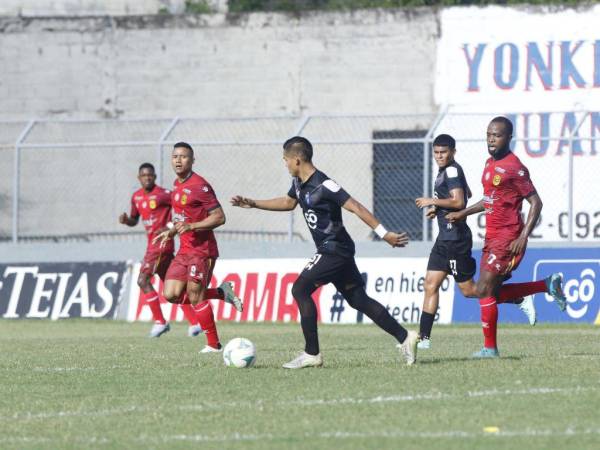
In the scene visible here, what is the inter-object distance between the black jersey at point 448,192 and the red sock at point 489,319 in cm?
123

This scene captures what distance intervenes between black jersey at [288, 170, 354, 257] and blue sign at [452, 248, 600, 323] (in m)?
9.86

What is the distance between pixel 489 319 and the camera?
42.9 ft

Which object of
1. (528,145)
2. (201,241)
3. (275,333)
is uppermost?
(528,145)

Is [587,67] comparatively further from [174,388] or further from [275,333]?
[174,388]

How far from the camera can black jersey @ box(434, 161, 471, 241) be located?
1420 centimetres

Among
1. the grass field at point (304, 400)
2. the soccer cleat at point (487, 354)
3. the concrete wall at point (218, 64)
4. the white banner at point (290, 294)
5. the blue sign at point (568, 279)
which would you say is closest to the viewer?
the grass field at point (304, 400)

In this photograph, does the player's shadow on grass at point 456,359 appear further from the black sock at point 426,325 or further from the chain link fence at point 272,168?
Answer: the chain link fence at point 272,168

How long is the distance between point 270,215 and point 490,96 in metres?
5.36

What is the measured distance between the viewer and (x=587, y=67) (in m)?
28.7

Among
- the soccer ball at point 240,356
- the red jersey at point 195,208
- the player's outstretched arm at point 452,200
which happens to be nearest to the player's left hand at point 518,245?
the player's outstretched arm at point 452,200

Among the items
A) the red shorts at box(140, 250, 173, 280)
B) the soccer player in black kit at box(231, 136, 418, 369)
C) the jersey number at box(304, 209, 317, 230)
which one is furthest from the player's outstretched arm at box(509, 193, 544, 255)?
the red shorts at box(140, 250, 173, 280)

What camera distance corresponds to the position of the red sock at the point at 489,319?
13.1 m

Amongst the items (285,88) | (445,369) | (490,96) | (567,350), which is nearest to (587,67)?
(490,96)

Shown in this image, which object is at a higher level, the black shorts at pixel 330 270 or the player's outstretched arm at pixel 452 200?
the player's outstretched arm at pixel 452 200
